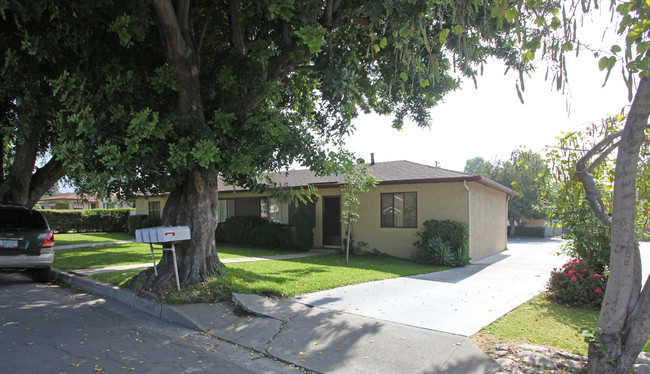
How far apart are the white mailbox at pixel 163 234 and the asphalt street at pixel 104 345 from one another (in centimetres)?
126

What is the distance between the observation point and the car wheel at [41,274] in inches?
365

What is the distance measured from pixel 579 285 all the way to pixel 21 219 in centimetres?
1149

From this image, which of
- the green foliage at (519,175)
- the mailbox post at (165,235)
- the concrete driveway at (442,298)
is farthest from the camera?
the mailbox post at (165,235)

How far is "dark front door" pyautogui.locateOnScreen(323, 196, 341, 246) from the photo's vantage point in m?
17.2

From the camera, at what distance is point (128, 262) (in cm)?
1161

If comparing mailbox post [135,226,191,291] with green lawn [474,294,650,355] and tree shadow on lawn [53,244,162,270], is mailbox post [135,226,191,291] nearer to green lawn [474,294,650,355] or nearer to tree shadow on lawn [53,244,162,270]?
tree shadow on lawn [53,244,162,270]

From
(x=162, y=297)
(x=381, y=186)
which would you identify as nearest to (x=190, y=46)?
(x=162, y=297)

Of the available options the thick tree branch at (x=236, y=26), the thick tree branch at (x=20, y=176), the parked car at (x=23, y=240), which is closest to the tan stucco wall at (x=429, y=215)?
the thick tree branch at (x=20, y=176)

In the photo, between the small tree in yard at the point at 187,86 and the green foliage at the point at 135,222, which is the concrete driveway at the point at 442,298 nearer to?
the small tree in yard at the point at 187,86

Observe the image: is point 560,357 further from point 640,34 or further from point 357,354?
point 640,34

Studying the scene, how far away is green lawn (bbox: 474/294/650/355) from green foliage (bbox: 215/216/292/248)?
10.7 m

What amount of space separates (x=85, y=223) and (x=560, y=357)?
95.0 feet

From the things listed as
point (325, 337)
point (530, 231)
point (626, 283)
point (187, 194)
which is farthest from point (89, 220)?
point (530, 231)

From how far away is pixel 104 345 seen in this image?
5070mm
